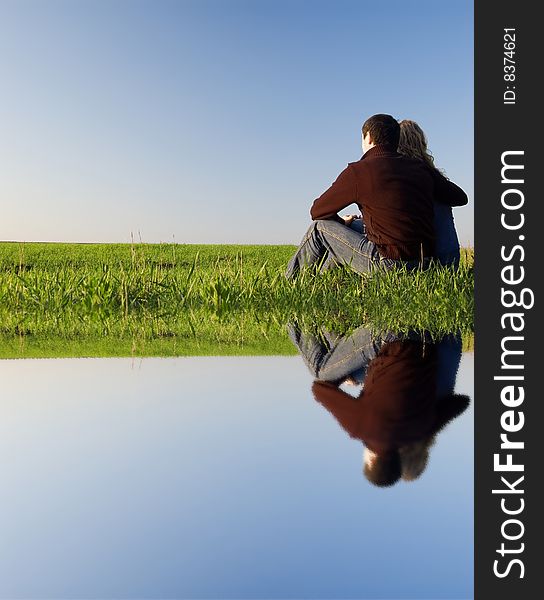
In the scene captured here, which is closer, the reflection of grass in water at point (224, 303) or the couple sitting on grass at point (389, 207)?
the reflection of grass in water at point (224, 303)

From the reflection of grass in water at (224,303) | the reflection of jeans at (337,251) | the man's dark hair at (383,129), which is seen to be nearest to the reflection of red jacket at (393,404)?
the reflection of grass in water at (224,303)

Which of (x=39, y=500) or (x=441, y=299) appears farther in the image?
(x=441, y=299)

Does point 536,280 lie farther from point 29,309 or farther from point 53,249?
point 53,249

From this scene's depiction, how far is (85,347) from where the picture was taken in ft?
13.9

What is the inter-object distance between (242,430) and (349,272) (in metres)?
5.08

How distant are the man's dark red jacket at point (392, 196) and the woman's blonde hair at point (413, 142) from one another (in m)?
0.28

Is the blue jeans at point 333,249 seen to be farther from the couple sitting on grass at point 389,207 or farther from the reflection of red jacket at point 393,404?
the reflection of red jacket at point 393,404

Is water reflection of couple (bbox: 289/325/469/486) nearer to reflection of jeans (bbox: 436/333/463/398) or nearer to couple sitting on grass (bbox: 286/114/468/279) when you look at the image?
reflection of jeans (bbox: 436/333/463/398)

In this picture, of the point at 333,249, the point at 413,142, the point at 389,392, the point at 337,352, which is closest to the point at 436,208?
the point at 413,142

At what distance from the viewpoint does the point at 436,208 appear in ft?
24.4

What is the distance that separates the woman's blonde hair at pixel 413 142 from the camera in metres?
7.40

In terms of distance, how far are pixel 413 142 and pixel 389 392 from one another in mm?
4938

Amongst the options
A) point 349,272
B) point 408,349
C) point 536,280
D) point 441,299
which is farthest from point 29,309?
point 536,280

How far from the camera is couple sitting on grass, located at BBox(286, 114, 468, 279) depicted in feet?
22.6
